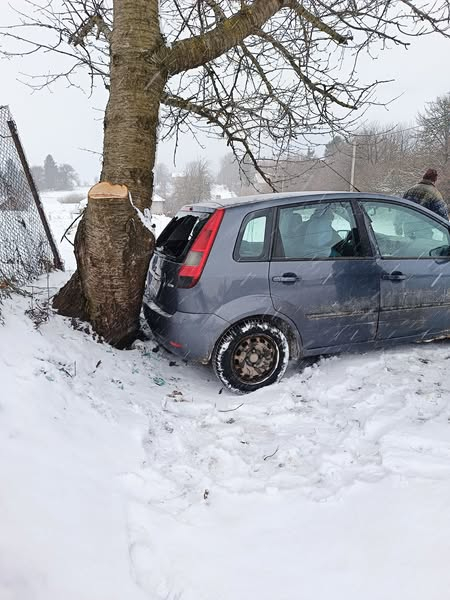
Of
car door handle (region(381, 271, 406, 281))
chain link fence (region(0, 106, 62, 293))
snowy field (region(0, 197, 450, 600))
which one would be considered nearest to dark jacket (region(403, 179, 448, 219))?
car door handle (region(381, 271, 406, 281))

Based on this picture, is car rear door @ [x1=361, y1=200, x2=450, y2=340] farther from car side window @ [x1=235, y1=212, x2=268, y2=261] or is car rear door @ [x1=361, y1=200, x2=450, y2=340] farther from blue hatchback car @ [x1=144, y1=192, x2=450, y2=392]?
car side window @ [x1=235, y1=212, x2=268, y2=261]

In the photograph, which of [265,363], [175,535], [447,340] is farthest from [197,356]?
[447,340]

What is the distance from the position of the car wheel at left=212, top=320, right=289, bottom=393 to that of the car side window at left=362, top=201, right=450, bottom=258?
53.6 inches

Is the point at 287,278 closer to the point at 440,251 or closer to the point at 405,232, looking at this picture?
the point at 405,232

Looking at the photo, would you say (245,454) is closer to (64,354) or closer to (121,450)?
(121,450)

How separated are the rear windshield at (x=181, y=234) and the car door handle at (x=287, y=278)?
0.78 meters

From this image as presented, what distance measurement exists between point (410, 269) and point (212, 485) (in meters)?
2.89

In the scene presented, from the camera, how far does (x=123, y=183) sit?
408cm

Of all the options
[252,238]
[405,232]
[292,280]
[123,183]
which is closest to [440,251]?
[405,232]

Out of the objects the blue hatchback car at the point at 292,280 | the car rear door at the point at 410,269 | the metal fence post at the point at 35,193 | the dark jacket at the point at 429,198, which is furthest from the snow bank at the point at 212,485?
the dark jacket at the point at 429,198

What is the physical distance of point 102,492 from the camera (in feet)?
6.88

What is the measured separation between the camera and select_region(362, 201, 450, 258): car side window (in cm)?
418

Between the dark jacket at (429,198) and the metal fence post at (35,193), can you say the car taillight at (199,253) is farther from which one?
the dark jacket at (429,198)

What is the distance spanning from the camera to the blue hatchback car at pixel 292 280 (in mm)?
3693
